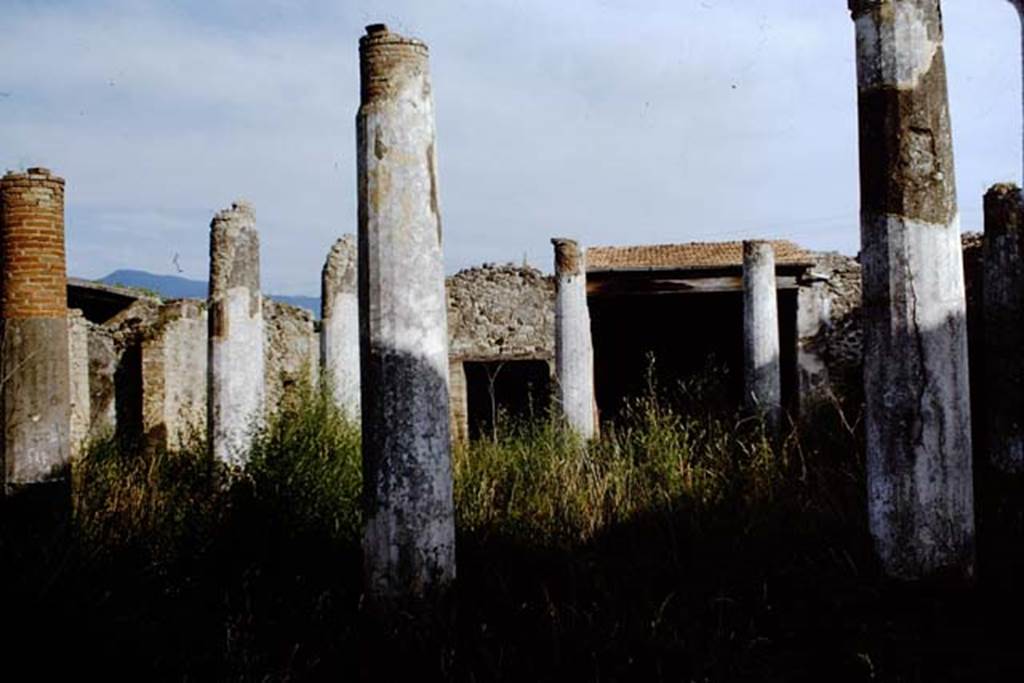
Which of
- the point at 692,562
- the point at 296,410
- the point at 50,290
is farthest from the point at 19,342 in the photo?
the point at 692,562

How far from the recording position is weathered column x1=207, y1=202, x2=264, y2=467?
33.8 ft

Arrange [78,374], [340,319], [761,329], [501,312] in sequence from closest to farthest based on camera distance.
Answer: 1. [761,329]
2. [340,319]
3. [78,374]
4. [501,312]

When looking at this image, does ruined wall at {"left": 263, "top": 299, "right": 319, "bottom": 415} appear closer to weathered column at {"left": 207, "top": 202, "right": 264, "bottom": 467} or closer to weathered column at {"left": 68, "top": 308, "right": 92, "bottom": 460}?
weathered column at {"left": 68, "top": 308, "right": 92, "bottom": 460}

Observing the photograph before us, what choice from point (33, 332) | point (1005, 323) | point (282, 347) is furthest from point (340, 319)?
point (1005, 323)

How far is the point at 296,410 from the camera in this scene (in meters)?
7.98

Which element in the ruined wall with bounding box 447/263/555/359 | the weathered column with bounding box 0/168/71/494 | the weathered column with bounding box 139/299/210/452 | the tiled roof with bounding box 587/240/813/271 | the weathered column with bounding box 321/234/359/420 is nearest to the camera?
the weathered column with bounding box 0/168/71/494

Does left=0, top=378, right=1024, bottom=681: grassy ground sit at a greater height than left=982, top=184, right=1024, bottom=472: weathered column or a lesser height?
Answer: lesser

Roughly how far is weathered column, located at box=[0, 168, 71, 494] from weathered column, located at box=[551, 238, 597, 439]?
5459 millimetres

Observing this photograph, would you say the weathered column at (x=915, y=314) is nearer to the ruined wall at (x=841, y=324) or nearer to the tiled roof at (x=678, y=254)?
the ruined wall at (x=841, y=324)

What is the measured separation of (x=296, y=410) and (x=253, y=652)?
11.2 feet

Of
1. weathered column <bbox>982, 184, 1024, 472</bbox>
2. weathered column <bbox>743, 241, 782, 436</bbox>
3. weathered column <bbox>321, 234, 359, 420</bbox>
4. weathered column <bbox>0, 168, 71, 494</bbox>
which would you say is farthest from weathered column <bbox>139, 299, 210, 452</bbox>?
weathered column <bbox>982, 184, 1024, 472</bbox>

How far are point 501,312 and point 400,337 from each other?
34.9 ft

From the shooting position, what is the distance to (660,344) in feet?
56.7

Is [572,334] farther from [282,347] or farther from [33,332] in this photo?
[282,347]
